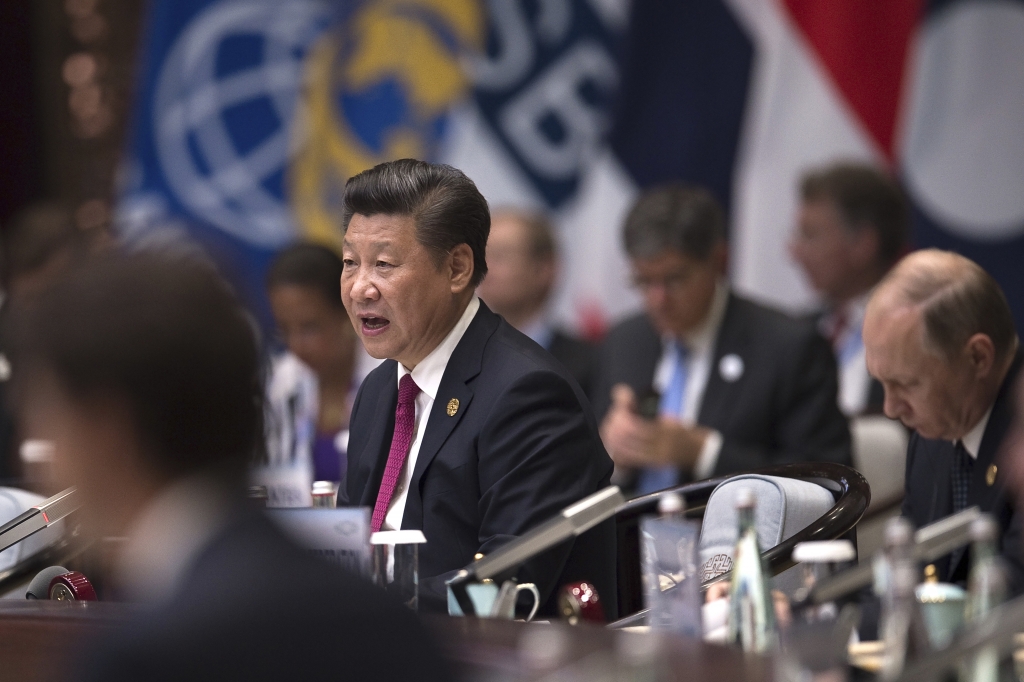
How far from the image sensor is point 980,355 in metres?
2.71

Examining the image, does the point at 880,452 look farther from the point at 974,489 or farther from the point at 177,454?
the point at 177,454

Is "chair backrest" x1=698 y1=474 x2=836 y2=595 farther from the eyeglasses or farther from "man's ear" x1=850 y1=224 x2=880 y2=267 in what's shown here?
"man's ear" x1=850 y1=224 x2=880 y2=267

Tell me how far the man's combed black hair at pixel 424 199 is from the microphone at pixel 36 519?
32.9 inches

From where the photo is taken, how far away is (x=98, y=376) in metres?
1.23

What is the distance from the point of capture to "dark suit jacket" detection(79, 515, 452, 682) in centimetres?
110

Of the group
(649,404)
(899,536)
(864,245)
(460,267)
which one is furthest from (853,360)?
(899,536)

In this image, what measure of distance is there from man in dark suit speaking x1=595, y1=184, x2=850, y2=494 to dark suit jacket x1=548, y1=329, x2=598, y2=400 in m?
0.44

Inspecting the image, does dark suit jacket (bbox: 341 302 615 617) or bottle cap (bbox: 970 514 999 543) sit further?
dark suit jacket (bbox: 341 302 615 617)

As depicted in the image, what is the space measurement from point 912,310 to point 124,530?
188 cm

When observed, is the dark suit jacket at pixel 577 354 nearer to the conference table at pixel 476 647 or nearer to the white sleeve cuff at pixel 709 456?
the white sleeve cuff at pixel 709 456

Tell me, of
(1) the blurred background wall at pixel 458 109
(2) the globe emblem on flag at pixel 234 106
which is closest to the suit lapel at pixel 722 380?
(1) the blurred background wall at pixel 458 109

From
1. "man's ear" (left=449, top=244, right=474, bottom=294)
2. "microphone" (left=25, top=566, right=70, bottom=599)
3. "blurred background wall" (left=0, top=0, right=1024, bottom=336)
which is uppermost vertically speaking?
"blurred background wall" (left=0, top=0, right=1024, bottom=336)

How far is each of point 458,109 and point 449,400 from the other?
336 cm

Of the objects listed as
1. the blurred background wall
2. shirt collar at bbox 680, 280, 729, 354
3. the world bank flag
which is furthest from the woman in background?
the world bank flag
